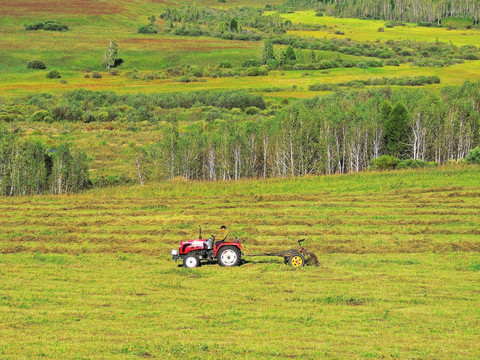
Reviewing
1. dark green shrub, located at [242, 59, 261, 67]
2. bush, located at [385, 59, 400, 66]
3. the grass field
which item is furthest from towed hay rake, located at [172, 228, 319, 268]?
bush, located at [385, 59, 400, 66]

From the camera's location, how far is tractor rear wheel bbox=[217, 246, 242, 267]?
2544 centimetres

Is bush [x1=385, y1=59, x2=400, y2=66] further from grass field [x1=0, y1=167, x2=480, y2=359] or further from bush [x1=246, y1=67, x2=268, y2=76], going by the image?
grass field [x1=0, y1=167, x2=480, y2=359]

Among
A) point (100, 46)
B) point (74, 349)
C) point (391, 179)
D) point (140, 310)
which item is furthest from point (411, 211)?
point (100, 46)

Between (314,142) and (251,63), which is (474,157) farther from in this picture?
(251,63)

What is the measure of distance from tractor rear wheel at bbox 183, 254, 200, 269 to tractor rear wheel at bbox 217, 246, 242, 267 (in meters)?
0.93

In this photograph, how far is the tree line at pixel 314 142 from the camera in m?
58.3

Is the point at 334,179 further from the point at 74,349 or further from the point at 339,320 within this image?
the point at 74,349

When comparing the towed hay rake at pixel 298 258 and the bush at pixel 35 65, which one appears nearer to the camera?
the towed hay rake at pixel 298 258

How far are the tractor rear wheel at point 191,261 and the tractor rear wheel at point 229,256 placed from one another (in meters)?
0.93

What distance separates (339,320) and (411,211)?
2215cm

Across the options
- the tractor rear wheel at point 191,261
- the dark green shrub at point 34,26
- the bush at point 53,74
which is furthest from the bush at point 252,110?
the dark green shrub at point 34,26

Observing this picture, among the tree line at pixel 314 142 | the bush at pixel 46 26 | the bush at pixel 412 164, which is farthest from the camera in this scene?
the bush at pixel 46 26

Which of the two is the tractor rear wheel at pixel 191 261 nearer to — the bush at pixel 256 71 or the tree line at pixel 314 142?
the tree line at pixel 314 142

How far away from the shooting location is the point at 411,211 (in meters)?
38.2
